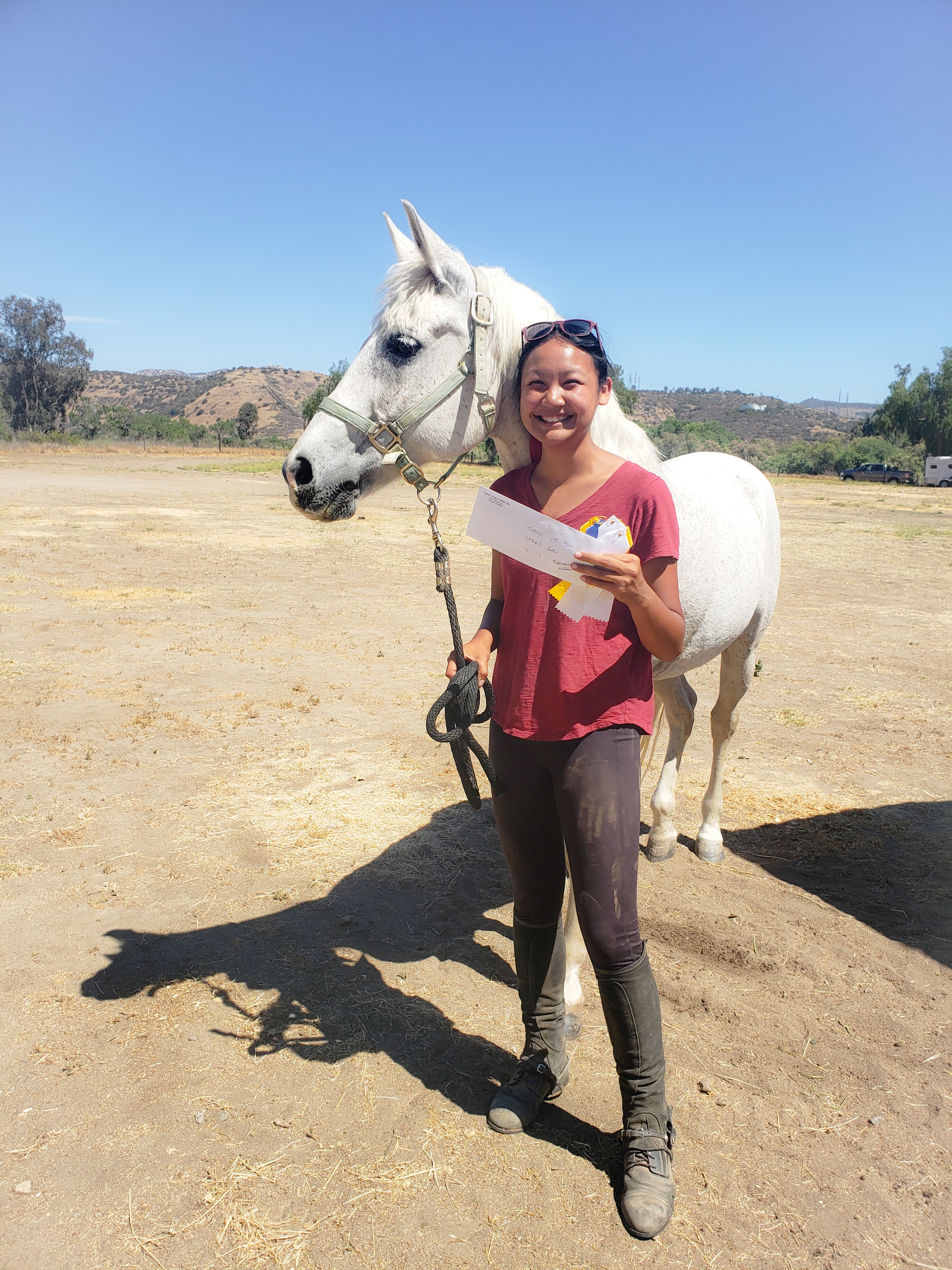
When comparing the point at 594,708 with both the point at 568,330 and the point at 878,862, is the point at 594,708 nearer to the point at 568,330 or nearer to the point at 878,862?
the point at 568,330

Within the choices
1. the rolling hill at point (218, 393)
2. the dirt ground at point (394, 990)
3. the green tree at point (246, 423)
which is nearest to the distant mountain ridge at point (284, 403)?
→ the rolling hill at point (218, 393)

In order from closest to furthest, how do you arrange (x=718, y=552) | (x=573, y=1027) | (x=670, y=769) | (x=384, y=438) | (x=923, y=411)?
(x=384, y=438), (x=573, y=1027), (x=718, y=552), (x=670, y=769), (x=923, y=411)

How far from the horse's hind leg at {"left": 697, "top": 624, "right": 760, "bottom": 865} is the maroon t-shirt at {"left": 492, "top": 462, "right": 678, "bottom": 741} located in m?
2.06

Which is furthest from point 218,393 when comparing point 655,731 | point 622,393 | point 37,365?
point 655,731

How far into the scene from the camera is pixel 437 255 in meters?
2.33

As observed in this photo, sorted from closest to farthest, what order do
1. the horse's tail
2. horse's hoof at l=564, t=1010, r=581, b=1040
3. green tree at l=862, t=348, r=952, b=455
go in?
horse's hoof at l=564, t=1010, r=581, b=1040 < the horse's tail < green tree at l=862, t=348, r=952, b=455

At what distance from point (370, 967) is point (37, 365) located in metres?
72.5

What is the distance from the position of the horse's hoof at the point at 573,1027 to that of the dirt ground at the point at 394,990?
4 centimetres

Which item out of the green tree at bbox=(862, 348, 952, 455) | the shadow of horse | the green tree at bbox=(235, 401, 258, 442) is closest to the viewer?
the shadow of horse

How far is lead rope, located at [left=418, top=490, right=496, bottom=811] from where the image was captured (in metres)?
2.14

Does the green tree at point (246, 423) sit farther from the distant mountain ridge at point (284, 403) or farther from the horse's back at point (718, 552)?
the horse's back at point (718, 552)

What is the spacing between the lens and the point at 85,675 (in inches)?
259

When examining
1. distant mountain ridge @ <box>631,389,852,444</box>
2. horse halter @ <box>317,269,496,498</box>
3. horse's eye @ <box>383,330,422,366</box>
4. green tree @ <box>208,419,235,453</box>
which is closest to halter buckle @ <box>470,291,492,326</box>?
horse halter @ <box>317,269,496,498</box>

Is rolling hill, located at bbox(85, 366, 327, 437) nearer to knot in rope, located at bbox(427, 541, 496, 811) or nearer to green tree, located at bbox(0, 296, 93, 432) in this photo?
green tree, located at bbox(0, 296, 93, 432)
